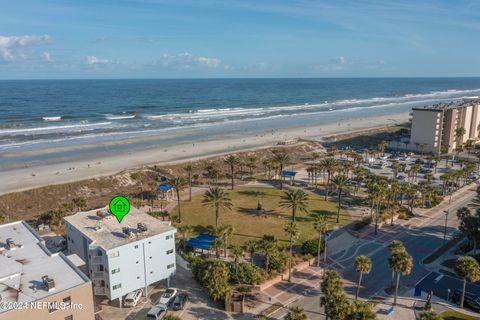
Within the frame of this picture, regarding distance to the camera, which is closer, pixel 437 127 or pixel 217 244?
pixel 217 244

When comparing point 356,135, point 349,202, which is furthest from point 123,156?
point 356,135

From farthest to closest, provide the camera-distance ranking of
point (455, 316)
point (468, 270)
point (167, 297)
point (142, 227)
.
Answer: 1. point (142, 227)
2. point (167, 297)
3. point (455, 316)
4. point (468, 270)

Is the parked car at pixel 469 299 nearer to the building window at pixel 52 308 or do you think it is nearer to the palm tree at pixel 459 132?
the building window at pixel 52 308

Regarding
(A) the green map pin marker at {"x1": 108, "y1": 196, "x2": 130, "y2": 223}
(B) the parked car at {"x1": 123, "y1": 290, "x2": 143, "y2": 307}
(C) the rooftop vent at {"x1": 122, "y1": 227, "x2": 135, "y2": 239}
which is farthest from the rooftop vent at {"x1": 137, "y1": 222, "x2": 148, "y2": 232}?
(B) the parked car at {"x1": 123, "y1": 290, "x2": 143, "y2": 307}

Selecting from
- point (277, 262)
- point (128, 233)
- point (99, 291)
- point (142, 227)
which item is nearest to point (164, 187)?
point (142, 227)

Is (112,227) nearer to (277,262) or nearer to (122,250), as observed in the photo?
(122,250)

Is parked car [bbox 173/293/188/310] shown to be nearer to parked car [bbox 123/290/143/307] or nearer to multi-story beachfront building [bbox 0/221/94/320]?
parked car [bbox 123/290/143/307]

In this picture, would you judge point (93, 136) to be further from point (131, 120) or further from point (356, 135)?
point (356, 135)
